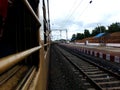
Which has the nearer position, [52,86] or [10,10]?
[10,10]

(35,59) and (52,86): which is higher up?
(35,59)

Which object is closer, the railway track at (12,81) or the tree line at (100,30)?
the railway track at (12,81)

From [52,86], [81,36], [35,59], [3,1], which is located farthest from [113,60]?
[81,36]

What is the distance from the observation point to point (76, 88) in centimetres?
916

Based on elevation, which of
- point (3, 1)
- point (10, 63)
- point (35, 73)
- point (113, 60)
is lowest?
point (113, 60)

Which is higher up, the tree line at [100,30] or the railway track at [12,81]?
the tree line at [100,30]

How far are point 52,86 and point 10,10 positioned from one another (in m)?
6.89

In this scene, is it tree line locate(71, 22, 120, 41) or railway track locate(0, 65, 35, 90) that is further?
tree line locate(71, 22, 120, 41)

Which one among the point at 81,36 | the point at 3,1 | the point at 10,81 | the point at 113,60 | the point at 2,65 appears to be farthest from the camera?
the point at 81,36

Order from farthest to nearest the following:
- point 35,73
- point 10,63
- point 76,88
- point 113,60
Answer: point 113,60
point 76,88
point 35,73
point 10,63

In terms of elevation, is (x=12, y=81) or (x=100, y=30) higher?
(x=100, y=30)

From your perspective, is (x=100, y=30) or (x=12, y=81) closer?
(x=12, y=81)

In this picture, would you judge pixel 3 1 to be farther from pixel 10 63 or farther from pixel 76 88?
pixel 76 88

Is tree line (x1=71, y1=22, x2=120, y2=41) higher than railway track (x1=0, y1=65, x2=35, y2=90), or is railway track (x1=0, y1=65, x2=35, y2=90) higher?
tree line (x1=71, y1=22, x2=120, y2=41)
